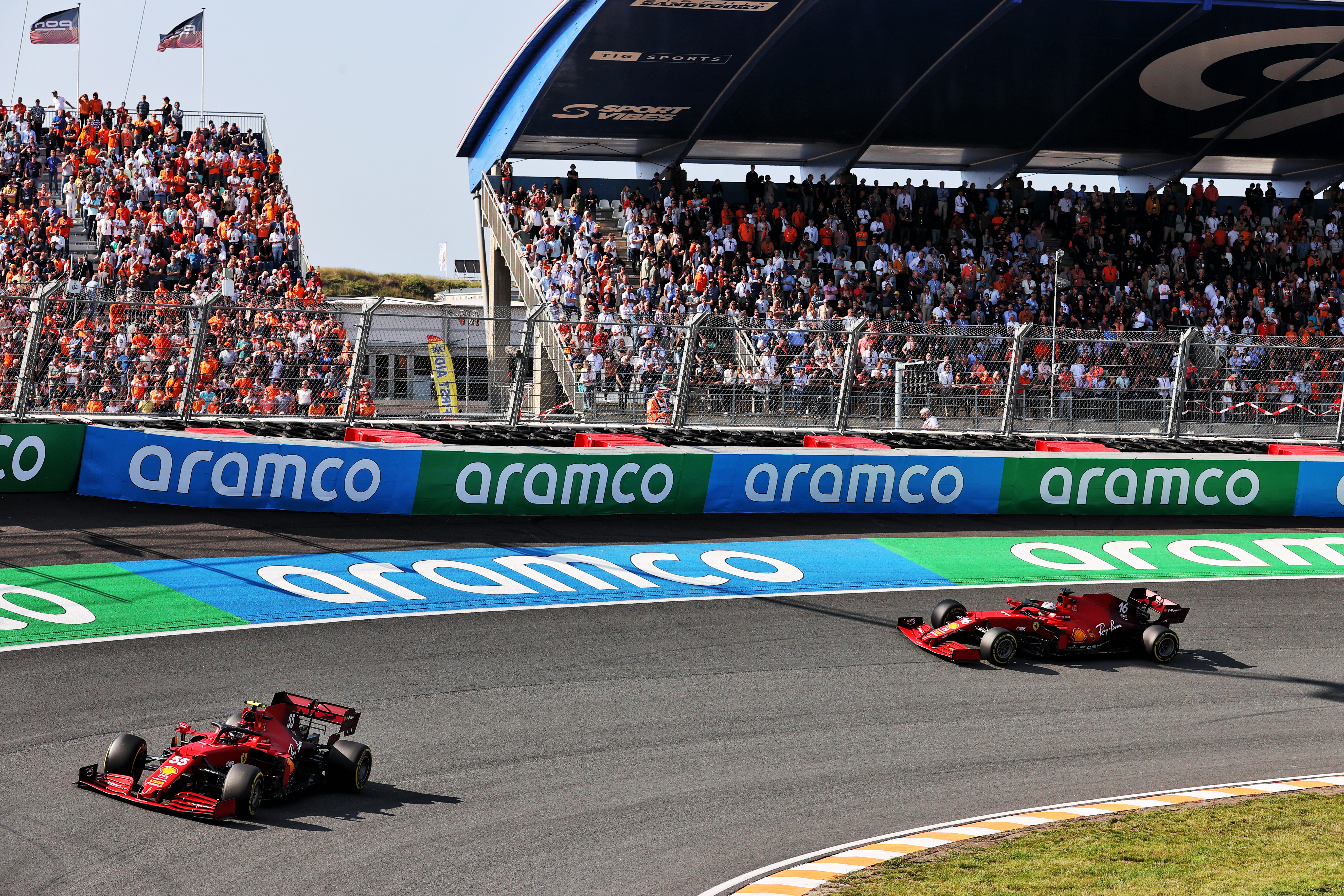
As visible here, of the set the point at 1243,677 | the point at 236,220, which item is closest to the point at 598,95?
the point at 236,220

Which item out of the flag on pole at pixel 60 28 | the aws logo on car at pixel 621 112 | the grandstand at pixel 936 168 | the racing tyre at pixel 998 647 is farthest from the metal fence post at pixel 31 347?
the flag on pole at pixel 60 28

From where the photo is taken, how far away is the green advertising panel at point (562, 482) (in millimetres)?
14977

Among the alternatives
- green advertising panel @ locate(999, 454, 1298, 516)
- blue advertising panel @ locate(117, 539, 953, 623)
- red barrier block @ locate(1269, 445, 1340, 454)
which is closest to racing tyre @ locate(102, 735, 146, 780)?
blue advertising panel @ locate(117, 539, 953, 623)

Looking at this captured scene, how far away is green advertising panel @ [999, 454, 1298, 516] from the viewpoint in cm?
1731

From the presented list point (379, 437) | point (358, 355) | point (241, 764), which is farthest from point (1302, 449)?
point (241, 764)

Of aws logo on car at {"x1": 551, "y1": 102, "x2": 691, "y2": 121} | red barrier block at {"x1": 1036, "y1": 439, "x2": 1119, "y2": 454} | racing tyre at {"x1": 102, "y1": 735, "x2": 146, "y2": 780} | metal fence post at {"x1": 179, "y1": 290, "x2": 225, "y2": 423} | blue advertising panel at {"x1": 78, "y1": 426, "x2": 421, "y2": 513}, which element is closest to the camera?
racing tyre at {"x1": 102, "y1": 735, "x2": 146, "y2": 780}

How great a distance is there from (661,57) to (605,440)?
12.8 metres

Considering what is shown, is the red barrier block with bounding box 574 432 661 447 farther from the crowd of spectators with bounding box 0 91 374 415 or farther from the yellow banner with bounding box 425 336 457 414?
the crowd of spectators with bounding box 0 91 374 415

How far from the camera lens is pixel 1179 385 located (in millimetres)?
17766

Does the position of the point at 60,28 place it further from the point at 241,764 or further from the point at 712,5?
the point at 241,764

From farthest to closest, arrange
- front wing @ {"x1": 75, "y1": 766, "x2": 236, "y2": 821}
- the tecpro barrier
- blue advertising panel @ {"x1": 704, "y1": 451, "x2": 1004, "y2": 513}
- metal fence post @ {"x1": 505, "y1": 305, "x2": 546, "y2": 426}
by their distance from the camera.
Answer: blue advertising panel @ {"x1": 704, "y1": 451, "x2": 1004, "y2": 513}, metal fence post @ {"x1": 505, "y1": 305, "x2": 546, "y2": 426}, the tecpro barrier, front wing @ {"x1": 75, "y1": 766, "x2": 236, "y2": 821}

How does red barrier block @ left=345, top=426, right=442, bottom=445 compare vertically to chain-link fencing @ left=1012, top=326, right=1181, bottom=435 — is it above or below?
below

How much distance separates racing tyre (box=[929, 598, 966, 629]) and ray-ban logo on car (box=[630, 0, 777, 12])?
51.7 ft

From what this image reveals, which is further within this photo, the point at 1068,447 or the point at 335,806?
the point at 1068,447
